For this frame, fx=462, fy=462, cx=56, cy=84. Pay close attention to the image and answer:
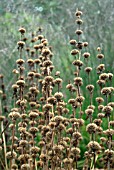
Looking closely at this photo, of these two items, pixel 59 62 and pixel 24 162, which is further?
pixel 59 62

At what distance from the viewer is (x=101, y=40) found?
15.4 ft

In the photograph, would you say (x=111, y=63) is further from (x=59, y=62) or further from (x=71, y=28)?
(x=71, y=28)

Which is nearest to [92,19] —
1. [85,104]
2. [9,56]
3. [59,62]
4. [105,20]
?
[105,20]

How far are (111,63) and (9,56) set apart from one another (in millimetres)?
922

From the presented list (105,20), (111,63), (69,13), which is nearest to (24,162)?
(111,63)

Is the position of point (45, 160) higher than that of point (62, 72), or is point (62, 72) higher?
point (62, 72)

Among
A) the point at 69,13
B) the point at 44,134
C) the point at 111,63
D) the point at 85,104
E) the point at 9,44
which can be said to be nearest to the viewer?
the point at 44,134

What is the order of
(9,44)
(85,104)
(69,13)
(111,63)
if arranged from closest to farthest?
(85,104), (111,63), (9,44), (69,13)

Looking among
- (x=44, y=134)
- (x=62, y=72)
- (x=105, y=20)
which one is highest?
(x=105, y=20)

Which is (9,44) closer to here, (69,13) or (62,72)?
(62,72)

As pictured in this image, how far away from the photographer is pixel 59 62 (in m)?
4.52

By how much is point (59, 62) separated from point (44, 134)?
8.99 feet

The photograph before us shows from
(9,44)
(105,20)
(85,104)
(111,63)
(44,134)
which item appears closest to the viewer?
(44,134)

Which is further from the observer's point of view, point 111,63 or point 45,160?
point 111,63
